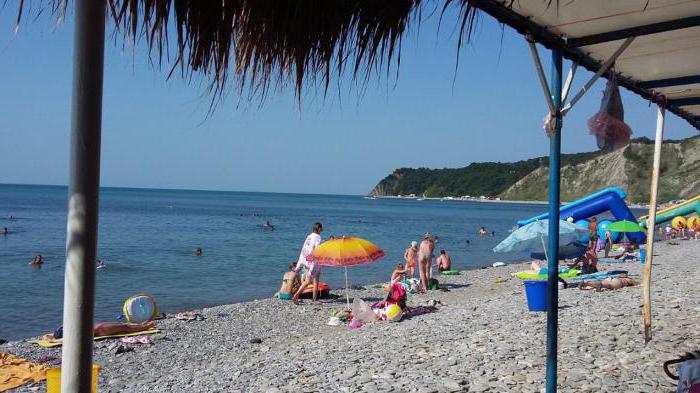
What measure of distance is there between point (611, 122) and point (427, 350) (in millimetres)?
3587

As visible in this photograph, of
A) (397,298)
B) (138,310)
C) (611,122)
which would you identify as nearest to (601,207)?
(397,298)

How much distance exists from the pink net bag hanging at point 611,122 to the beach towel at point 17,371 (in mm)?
6784

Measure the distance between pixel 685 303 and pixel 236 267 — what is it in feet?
57.0

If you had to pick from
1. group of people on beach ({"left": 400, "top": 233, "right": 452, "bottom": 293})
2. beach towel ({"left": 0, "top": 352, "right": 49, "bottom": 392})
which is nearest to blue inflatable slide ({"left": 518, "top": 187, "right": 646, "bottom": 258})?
group of people on beach ({"left": 400, "top": 233, "right": 452, "bottom": 293})

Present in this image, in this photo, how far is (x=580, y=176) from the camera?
268 ft

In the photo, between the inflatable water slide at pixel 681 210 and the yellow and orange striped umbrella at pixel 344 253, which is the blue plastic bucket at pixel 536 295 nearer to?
the yellow and orange striped umbrella at pixel 344 253

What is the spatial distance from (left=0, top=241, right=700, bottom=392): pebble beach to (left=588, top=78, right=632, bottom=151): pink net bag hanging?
1.83 metres

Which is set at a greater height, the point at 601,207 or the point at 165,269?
the point at 601,207

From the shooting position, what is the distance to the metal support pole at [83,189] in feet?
5.02

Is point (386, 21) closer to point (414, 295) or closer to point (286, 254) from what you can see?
point (414, 295)

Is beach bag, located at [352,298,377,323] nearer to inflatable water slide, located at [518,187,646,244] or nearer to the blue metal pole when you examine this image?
the blue metal pole

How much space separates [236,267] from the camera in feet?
73.6

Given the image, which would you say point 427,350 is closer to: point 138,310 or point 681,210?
point 138,310

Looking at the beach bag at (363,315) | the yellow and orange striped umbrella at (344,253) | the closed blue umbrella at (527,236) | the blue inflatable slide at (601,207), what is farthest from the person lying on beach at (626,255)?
the beach bag at (363,315)
